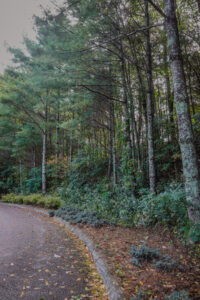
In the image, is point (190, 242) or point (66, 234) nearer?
point (190, 242)

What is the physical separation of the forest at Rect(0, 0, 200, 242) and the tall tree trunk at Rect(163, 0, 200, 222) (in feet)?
0.06

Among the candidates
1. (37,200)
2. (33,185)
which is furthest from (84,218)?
(33,185)

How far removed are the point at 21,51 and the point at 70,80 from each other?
9.79m

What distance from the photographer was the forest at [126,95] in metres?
3.80

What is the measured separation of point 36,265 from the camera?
336 centimetres

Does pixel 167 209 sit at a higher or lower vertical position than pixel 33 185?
lower

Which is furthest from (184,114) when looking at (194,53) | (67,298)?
(194,53)

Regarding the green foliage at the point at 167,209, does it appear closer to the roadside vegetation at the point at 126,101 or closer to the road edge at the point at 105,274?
the roadside vegetation at the point at 126,101

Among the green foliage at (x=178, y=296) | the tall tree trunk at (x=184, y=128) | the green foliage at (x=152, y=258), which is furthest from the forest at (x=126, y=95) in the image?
the green foliage at (x=178, y=296)

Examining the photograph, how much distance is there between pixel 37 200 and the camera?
10.9 m

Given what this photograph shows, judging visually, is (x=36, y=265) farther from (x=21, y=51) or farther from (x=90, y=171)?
(x=21, y=51)

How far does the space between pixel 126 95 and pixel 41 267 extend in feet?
19.3

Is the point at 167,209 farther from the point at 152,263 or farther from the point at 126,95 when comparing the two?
the point at 126,95

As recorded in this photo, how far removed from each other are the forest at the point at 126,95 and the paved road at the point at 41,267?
1.97 metres
